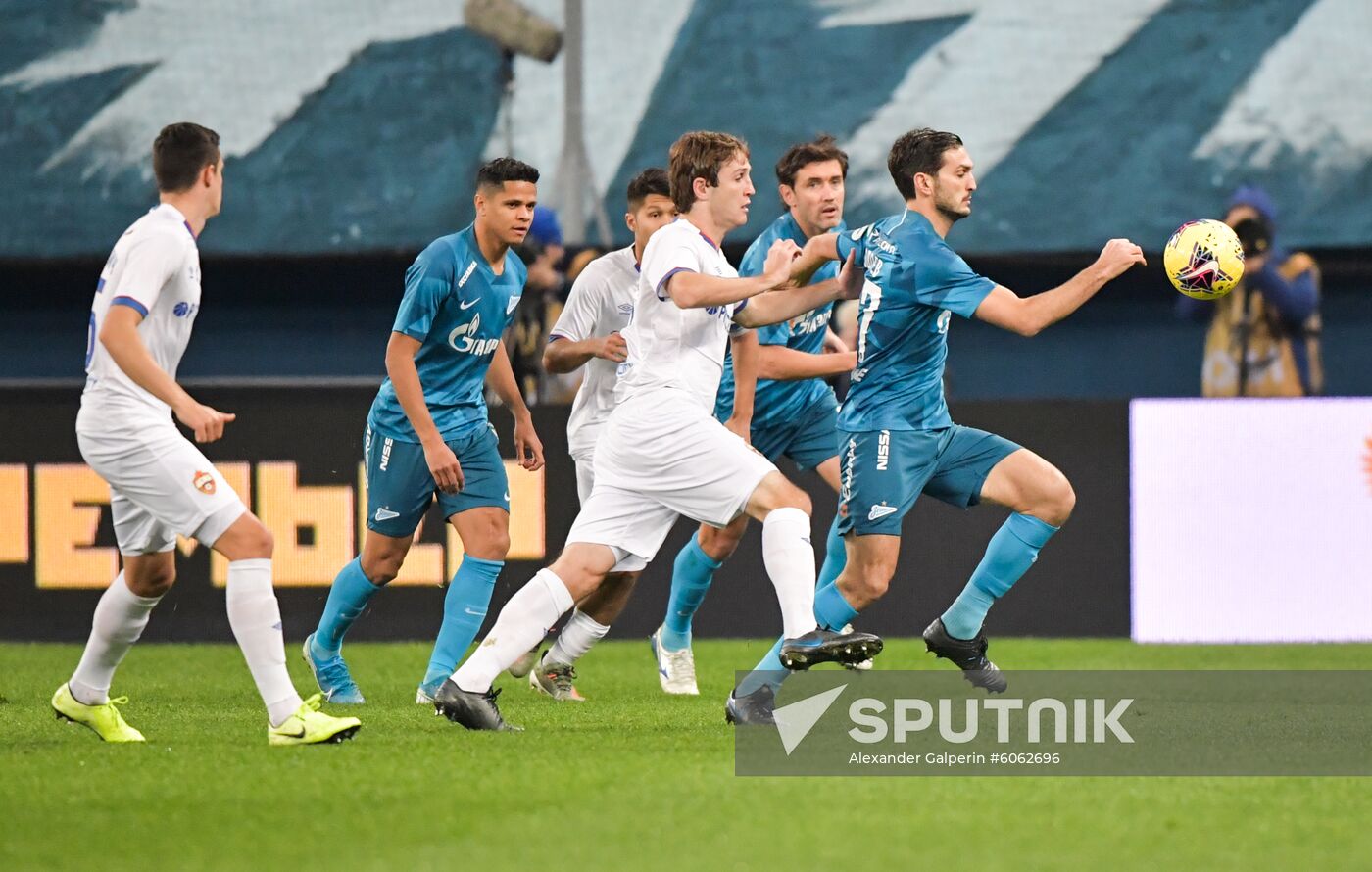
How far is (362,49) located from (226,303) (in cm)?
251

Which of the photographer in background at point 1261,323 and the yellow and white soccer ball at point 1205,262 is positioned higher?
the yellow and white soccer ball at point 1205,262

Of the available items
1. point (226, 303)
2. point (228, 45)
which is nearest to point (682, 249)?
point (228, 45)

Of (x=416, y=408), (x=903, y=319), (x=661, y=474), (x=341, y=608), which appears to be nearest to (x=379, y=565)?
(x=341, y=608)

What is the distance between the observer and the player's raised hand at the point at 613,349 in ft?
23.8

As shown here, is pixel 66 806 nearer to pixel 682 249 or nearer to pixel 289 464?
pixel 682 249

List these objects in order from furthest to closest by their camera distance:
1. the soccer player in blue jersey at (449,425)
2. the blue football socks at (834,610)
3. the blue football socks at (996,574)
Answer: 1. the blue football socks at (996,574)
2. the soccer player in blue jersey at (449,425)
3. the blue football socks at (834,610)

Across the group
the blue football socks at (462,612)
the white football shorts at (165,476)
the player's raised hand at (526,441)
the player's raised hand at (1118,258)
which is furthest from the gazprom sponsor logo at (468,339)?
the player's raised hand at (1118,258)

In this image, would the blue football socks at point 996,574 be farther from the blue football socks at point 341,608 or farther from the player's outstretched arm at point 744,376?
the blue football socks at point 341,608

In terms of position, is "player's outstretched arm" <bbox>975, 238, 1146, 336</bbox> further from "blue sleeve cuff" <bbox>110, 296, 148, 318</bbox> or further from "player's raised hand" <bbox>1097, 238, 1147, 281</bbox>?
"blue sleeve cuff" <bbox>110, 296, 148, 318</bbox>

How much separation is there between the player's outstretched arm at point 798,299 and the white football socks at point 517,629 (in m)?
1.20

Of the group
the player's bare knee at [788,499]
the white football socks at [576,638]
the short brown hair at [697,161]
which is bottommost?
the white football socks at [576,638]

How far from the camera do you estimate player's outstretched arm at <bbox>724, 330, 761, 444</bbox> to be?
711 cm

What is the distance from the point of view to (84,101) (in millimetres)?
14078

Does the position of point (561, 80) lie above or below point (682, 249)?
above
